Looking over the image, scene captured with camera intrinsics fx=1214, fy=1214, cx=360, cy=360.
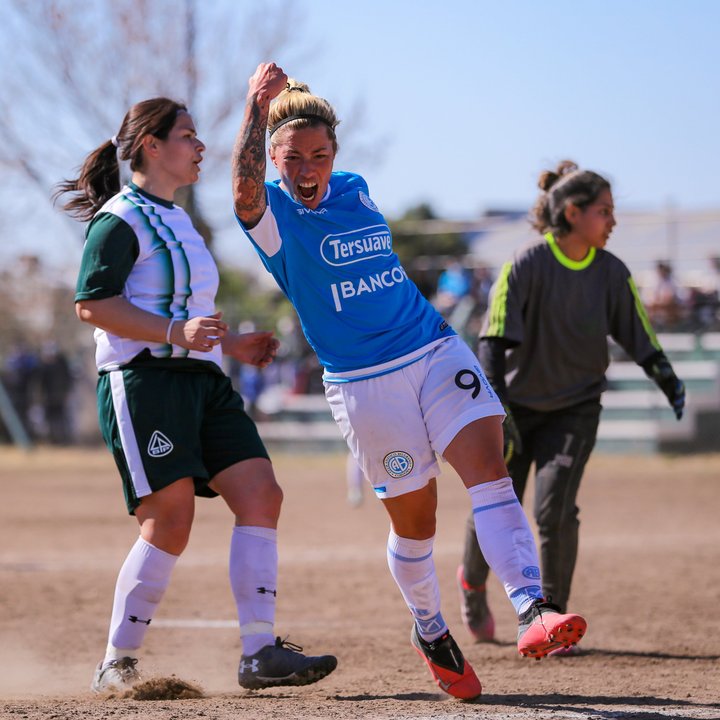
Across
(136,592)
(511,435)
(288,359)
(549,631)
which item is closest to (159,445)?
(136,592)

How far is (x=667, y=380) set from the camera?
19.2 feet

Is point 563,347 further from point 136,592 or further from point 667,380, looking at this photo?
point 136,592

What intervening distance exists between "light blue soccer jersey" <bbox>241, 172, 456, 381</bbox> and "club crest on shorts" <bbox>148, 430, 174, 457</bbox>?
2.22ft

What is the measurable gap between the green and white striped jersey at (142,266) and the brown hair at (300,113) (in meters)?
0.54

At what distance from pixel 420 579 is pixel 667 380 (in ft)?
6.14

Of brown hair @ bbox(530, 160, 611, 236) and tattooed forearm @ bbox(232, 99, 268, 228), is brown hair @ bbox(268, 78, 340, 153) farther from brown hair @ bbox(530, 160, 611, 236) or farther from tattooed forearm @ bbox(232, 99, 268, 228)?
brown hair @ bbox(530, 160, 611, 236)

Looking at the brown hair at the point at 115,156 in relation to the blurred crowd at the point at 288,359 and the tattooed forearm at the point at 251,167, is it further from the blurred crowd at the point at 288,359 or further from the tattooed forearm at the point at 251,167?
the blurred crowd at the point at 288,359

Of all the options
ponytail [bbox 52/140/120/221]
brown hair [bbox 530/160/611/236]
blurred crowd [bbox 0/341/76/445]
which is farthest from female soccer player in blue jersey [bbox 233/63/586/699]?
blurred crowd [bbox 0/341/76/445]

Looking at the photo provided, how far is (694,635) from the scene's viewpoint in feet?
20.2

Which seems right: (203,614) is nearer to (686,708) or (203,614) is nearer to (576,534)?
(576,534)

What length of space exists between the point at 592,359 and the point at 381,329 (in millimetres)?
1949

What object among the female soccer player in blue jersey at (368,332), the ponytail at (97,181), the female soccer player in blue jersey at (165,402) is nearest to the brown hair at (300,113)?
the female soccer player in blue jersey at (368,332)

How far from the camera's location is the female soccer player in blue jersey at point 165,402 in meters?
4.47

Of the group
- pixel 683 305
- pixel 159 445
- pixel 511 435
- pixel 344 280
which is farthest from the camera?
pixel 683 305
